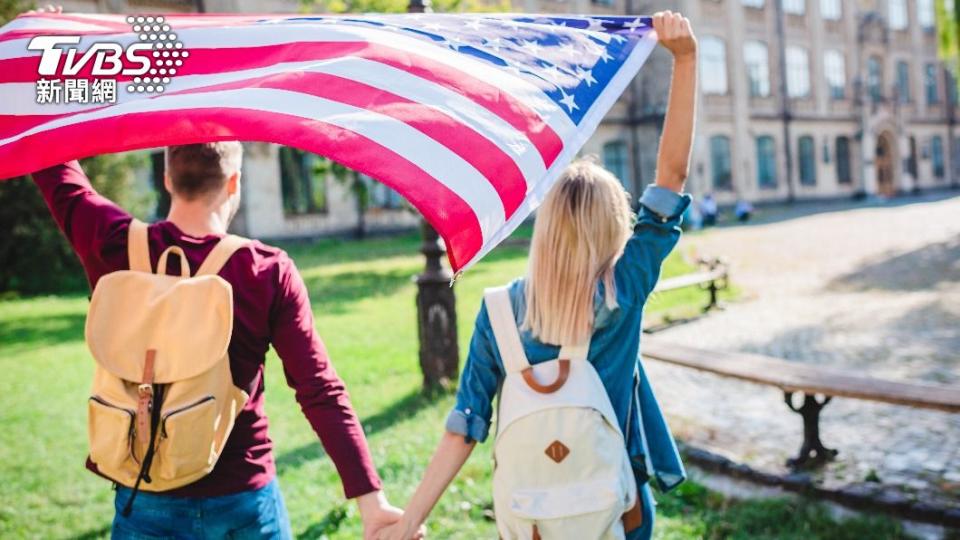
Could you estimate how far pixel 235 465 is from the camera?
216 centimetres

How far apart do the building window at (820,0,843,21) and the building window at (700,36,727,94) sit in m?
7.64

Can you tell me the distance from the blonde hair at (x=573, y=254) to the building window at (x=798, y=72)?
38.4 m

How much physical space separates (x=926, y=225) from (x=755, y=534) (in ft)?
73.9

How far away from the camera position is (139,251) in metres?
2.14

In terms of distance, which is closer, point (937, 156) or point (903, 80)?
point (903, 80)

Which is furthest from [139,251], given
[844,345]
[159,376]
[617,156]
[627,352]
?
[617,156]

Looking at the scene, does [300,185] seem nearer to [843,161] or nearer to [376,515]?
[376,515]

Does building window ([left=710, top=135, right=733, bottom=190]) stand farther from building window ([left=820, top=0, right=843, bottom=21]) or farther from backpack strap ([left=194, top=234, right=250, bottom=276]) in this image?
backpack strap ([left=194, top=234, right=250, bottom=276])

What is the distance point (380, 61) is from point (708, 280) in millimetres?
10401

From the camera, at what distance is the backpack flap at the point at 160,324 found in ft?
6.61

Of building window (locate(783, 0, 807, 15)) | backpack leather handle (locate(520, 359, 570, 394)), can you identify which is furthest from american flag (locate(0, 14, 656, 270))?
building window (locate(783, 0, 807, 15))

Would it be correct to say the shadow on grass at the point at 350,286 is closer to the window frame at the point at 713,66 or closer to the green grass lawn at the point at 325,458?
the green grass lawn at the point at 325,458

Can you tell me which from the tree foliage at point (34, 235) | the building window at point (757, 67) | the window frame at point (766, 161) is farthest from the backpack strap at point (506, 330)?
the building window at point (757, 67)

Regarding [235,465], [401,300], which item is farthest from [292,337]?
[401,300]
